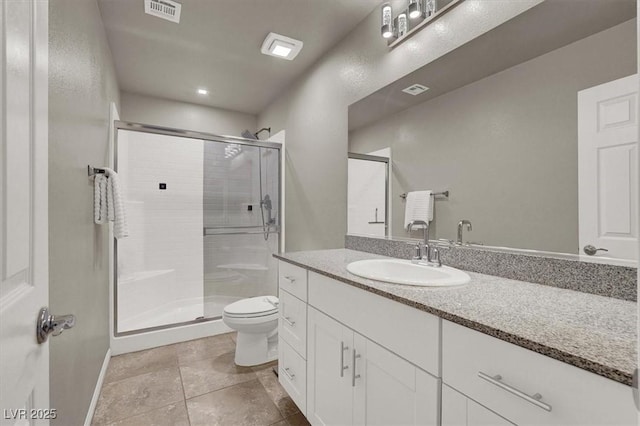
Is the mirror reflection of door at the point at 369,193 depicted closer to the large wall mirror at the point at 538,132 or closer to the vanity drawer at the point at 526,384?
the large wall mirror at the point at 538,132

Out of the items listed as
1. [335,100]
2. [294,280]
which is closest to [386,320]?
[294,280]

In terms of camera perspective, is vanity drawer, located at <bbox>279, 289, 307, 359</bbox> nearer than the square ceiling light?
Yes

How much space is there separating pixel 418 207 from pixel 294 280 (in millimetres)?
792

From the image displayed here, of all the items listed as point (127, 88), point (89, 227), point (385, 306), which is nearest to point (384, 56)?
point (385, 306)

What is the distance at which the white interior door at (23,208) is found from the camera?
18.2 inches

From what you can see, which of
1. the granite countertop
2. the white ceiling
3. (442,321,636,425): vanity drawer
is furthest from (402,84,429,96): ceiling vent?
(442,321,636,425): vanity drawer

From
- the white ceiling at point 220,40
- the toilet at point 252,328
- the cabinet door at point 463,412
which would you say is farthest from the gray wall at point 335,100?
the cabinet door at point 463,412

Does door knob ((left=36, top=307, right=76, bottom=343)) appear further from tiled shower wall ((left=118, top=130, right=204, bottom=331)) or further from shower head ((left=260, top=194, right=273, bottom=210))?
shower head ((left=260, top=194, right=273, bottom=210))

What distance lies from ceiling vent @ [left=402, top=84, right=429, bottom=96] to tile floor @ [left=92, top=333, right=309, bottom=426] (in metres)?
1.91

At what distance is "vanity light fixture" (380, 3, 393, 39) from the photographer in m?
1.69

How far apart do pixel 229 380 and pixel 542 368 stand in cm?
189

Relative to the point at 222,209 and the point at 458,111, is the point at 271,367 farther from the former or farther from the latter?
the point at 458,111

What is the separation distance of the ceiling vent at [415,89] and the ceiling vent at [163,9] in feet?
5.12

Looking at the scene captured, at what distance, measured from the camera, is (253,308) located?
2.16 meters
